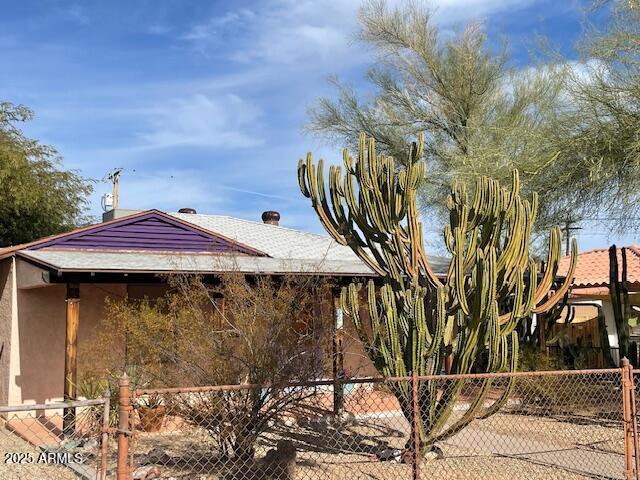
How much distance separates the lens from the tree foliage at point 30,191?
22.5m

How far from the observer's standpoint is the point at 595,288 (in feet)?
79.7

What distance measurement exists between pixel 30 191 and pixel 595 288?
19644 mm

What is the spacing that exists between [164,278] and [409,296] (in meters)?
4.39

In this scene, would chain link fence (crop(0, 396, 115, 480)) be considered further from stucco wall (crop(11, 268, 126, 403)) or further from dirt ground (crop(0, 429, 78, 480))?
stucco wall (crop(11, 268, 126, 403))

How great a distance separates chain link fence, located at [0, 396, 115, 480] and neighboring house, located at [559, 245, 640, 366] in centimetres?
1356

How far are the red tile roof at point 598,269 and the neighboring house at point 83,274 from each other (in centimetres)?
856

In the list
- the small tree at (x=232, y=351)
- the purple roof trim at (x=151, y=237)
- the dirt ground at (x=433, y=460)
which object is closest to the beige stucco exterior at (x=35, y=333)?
the purple roof trim at (x=151, y=237)

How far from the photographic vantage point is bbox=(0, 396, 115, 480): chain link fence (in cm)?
792

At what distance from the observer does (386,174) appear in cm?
834

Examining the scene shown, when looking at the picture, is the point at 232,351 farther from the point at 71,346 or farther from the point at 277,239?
the point at 277,239

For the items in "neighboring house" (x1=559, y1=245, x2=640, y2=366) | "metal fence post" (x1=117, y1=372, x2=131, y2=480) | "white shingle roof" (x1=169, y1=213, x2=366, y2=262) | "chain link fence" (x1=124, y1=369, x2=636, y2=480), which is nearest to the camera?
"metal fence post" (x1=117, y1=372, x2=131, y2=480)

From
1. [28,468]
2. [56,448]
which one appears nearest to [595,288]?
[56,448]

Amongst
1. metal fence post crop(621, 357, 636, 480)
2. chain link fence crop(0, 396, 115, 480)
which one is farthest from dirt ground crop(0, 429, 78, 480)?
metal fence post crop(621, 357, 636, 480)

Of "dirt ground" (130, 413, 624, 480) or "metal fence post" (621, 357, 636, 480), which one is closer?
"metal fence post" (621, 357, 636, 480)
